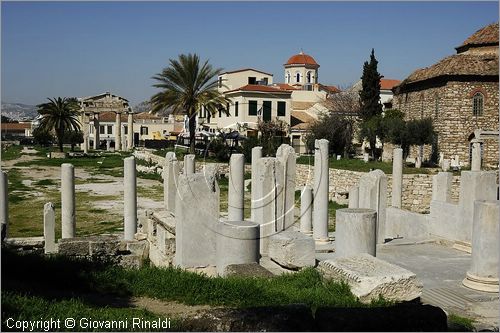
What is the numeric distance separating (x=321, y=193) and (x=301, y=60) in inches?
2597

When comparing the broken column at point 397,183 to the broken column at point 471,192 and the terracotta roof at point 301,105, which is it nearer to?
the broken column at point 471,192

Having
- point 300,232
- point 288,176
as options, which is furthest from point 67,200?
point 300,232

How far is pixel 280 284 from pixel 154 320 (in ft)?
9.00

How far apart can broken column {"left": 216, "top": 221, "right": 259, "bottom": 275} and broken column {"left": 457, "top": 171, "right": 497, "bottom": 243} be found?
5.81m

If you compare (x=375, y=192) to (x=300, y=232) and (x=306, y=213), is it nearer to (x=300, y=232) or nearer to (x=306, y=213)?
(x=306, y=213)

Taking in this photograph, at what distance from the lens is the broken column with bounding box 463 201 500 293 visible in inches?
374

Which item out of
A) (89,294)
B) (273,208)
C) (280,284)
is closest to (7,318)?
(89,294)

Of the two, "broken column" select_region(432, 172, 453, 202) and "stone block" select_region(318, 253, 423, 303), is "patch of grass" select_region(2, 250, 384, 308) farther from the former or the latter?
"broken column" select_region(432, 172, 453, 202)

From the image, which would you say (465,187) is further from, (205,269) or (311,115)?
(311,115)

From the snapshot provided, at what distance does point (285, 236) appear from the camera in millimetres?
10492

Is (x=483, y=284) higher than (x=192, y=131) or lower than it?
lower

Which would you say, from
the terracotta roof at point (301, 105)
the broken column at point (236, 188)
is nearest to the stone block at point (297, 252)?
the broken column at point (236, 188)

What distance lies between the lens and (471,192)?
13.0 metres

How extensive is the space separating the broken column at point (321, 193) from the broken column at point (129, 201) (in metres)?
4.51
